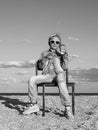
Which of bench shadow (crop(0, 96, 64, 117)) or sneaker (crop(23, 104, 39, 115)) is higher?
sneaker (crop(23, 104, 39, 115))

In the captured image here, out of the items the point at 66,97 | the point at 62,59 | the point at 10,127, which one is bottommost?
the point at 10,127

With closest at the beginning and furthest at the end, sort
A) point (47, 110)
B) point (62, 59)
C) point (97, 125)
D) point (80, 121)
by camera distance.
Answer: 1. point (97, 125)
2. point (80, 121)
3. point (62, 59)
4. point (47, 110)

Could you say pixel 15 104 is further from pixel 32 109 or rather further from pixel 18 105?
pixel 32 109

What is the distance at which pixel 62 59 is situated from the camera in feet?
23.4

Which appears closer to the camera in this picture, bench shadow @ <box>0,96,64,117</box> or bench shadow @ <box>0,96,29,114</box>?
bench shadow @ <box>0,96,64,117</box>

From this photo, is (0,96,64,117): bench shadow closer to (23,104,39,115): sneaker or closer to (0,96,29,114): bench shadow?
(0,96,29,114): bench shadow

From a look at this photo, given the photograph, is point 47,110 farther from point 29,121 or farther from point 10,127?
point 10,127

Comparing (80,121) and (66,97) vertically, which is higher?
(66,97)

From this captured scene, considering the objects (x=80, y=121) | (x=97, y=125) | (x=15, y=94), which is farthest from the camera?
(x=15, y=94)

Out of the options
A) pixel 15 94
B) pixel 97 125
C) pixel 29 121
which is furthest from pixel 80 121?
pixel 15 94

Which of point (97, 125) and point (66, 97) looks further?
point (66, 97)

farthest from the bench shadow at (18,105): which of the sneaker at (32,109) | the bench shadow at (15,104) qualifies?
the sneaker at (32,109)

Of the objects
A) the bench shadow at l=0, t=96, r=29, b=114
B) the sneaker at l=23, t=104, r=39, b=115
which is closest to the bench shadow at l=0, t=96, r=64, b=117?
A: the bench shadow at l=0, t=96, r=29, b=114

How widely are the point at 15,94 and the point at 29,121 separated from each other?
425 centimetres
